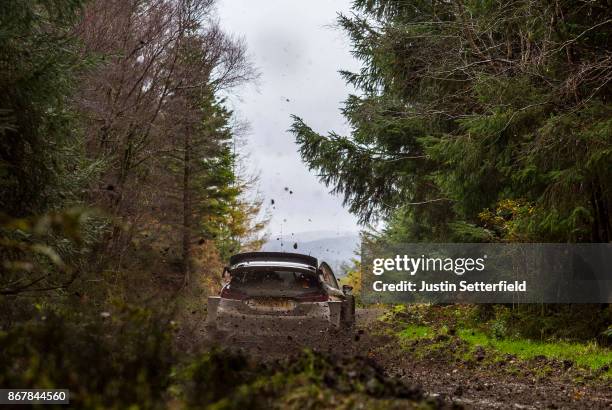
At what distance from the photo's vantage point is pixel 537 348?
12.4m

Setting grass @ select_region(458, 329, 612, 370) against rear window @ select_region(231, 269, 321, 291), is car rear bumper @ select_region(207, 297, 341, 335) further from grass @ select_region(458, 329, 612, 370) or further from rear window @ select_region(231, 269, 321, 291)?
grass @ select_region(458, 329, 612, 370)

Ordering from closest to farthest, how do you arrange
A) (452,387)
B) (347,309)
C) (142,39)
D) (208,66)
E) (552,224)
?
(452,387)
(552,224)
(347,309)
(142,39)
(208,66)

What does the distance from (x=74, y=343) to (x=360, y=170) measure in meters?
17.6

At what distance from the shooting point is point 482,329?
16.0 meters

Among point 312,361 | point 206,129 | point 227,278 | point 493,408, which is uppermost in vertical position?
point 206,129

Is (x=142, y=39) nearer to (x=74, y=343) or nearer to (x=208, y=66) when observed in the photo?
(x=208, y=66)

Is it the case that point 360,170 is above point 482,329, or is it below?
above

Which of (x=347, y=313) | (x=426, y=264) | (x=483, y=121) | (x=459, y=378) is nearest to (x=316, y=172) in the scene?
(x=426, y=264)

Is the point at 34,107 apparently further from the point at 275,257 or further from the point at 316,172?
the point at 316,172

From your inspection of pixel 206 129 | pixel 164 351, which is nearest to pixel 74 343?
pixel 164 351

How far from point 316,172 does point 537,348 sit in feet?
35.9

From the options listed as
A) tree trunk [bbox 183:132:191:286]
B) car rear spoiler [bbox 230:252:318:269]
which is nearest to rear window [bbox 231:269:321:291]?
car rear spoiler [bbox 230:252:318:269]

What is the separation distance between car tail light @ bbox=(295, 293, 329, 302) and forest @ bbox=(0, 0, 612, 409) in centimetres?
197

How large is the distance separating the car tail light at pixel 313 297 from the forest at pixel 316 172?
1973 mm
